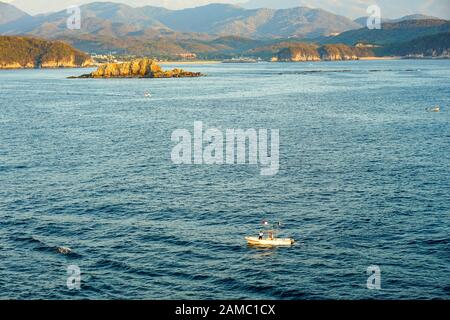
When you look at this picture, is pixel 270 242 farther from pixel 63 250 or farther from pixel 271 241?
pixel 63 250

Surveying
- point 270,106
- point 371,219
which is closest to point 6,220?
point 371,219

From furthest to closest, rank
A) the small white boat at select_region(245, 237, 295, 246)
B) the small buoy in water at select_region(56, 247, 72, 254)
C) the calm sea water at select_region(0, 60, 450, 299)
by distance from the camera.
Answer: the small white boat at select_region(245, 237, 295, 246) → the small buoy in water at select_region(56, 247, 72, 254) → the calm sea water at select_region(0, 60, 450, 299)

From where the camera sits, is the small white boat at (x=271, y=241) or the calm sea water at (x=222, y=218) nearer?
the calm sea water at (x=222, y=218)

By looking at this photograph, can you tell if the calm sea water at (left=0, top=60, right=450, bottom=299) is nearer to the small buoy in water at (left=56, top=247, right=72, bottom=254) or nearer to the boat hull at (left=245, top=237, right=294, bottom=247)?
the small buoy in water at (left=56, top=247, right=72, bottom=254)

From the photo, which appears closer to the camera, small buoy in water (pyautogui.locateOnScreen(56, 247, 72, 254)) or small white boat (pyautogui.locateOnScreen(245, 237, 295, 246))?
small buoy in water (pyautogui.locateOnScreen(56, 247, 72, 254))

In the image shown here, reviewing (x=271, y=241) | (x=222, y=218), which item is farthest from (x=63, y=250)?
(x=271, y=241)

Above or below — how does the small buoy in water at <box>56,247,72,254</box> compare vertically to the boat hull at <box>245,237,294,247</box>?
below

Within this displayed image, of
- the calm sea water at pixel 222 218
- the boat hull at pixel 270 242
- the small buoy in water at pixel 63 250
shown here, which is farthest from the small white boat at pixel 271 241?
the small buoy in water at pixel 63 250

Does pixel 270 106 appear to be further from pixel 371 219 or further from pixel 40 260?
pixel 40 260

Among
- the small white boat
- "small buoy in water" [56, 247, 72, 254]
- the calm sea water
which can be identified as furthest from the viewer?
the small white boat

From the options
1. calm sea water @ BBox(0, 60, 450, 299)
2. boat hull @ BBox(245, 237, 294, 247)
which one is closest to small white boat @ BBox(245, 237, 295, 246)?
boat hull @ BBox(245, 237, 294, 247)

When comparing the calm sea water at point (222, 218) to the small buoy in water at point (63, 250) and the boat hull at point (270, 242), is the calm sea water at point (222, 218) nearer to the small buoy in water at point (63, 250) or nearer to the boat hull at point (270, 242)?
the small buoy in water at point (63, 250)
